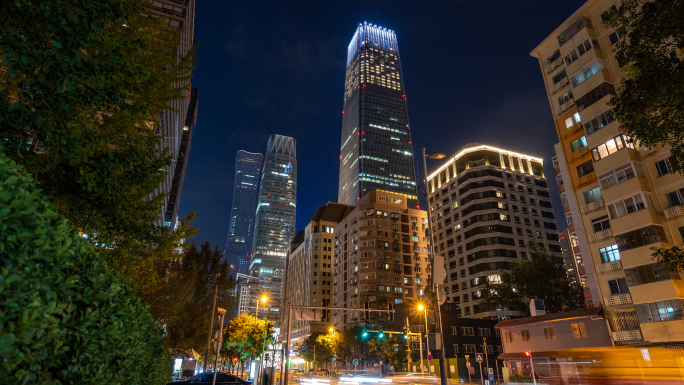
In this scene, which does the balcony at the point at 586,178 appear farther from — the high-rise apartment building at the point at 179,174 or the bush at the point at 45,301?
the high-rise apartment building at the point at 179,174

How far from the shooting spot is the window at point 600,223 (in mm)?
34453

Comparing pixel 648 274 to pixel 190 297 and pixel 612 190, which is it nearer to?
pixel 612 190

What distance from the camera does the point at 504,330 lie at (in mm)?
43500

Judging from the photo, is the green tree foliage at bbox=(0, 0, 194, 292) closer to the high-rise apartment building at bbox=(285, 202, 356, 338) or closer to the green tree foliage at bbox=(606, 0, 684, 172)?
the green tree foliage at bbox=(606, 0, 684, 172)

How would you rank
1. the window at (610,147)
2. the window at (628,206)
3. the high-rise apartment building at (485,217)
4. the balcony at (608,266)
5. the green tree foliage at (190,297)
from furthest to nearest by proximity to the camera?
the high-rise apartment building at (485,217) → the window at (610,147) → the balcony at (608,266) → the window at (628,206) → the green tree foliage at (190,297)

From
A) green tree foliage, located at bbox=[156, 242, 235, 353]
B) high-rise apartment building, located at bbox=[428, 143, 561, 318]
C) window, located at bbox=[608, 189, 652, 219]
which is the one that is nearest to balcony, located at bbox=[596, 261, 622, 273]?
window, located at bbox=[608, 189, 652, 219]

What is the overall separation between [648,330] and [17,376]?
38.0 metres

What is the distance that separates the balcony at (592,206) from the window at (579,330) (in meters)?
11.1

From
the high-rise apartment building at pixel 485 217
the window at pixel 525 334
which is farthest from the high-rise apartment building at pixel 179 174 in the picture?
the window at pixel 525 334

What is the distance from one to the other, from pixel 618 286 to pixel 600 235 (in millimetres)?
4951

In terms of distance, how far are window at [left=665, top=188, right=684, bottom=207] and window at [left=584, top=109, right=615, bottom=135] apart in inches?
319

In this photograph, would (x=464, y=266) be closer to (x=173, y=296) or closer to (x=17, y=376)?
(x=173, y=296)

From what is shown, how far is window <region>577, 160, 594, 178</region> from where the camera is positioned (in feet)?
122

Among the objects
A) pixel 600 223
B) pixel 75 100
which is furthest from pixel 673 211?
pixel 75 100
